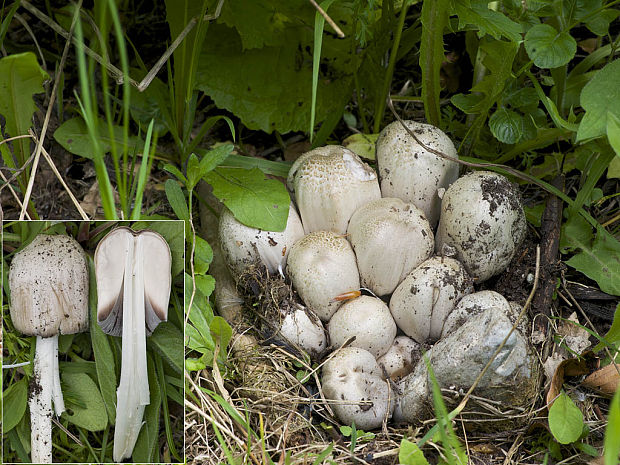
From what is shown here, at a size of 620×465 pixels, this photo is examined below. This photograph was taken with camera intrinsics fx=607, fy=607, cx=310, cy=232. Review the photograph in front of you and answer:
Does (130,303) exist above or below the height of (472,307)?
above

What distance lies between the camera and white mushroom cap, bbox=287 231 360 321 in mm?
2049

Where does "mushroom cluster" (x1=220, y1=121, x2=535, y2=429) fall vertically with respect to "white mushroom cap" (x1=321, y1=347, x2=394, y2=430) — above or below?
above

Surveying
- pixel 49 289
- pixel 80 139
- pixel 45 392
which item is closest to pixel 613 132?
pixel 49 289

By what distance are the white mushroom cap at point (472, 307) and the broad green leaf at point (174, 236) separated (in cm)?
88

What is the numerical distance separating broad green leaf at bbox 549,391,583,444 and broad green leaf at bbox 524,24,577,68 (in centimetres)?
103

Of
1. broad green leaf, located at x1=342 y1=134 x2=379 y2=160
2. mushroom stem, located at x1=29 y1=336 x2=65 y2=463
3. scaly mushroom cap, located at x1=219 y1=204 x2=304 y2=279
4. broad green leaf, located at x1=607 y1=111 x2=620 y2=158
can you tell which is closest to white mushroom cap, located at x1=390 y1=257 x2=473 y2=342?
scaly mushroom cap, located at x1=219 y1=204 x2=304 y2=279

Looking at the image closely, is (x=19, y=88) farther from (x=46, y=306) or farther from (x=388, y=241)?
(x=388, y=241)

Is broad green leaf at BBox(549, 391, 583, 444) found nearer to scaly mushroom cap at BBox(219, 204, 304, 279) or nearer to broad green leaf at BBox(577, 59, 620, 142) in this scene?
broad green leaf at BBox(577, 59, 620, 142)

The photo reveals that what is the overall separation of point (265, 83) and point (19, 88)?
99cm

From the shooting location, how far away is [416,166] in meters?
2.12

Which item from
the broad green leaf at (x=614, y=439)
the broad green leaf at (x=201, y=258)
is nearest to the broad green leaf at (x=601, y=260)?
the broad green leaf at (x=614, y=439)

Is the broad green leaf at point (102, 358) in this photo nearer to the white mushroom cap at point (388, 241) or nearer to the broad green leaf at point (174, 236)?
the broad green leaf at point (174, 236)

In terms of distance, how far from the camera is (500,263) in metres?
2.09

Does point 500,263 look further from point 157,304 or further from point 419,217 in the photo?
point 157,304
